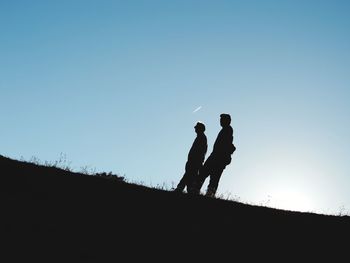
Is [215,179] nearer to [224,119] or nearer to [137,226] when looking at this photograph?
[224,119]

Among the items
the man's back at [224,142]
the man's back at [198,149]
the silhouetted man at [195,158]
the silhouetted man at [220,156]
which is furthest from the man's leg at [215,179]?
the man's back at [198,149]

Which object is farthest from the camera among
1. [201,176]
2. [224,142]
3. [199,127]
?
[199,127]

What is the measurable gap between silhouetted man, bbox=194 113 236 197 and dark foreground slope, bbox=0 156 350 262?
285 centimetres

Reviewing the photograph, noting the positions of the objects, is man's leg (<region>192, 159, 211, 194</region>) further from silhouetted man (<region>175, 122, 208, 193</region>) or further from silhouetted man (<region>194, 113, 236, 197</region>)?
silhouetted man (<region>175, 122, 208, 193</region>)

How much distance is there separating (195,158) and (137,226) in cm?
626

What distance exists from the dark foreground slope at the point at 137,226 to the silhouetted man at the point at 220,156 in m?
2.85

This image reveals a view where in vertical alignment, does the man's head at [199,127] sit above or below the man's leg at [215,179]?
above

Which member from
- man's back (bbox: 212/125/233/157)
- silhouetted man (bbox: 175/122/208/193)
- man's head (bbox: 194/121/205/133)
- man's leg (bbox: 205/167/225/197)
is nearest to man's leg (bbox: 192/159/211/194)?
silhouetted man (bbox: 175/122/208/193)

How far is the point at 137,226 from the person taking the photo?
9.92 metres

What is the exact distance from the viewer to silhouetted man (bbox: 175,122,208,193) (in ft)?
51.7

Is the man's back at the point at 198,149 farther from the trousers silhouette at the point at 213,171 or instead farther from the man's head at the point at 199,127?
the trousers silhouette at the point at 213,171

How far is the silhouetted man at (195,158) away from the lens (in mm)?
15750

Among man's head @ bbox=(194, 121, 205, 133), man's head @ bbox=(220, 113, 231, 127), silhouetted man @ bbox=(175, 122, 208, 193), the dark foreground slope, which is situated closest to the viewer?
the dark foreground slope

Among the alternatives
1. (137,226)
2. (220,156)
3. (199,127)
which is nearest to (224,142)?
(220,156)
